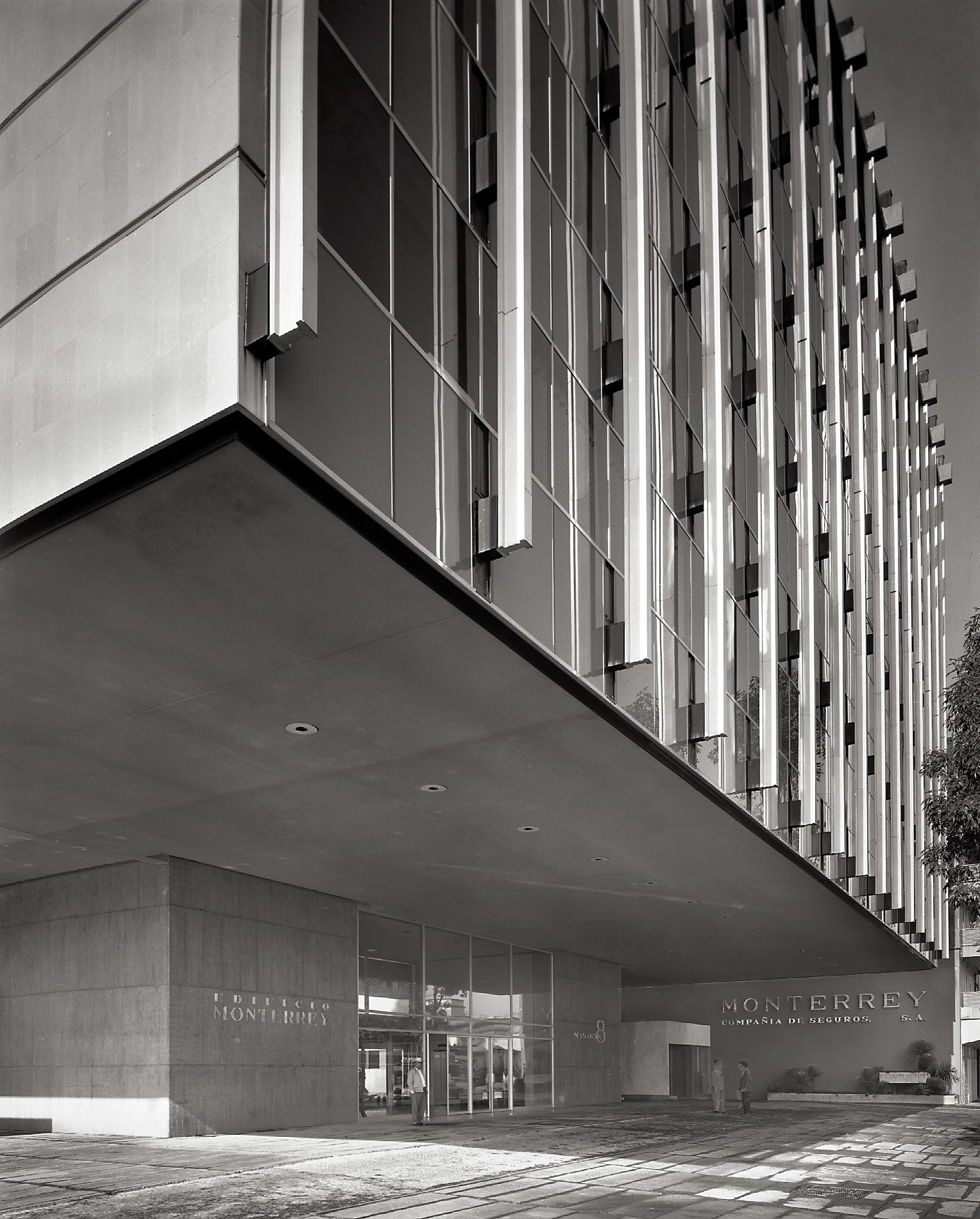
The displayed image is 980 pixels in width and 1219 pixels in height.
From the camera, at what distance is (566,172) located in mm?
15273

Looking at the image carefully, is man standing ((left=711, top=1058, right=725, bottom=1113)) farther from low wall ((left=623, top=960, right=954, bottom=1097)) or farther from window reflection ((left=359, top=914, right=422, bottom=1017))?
low wall ((left=623, top=960, right=954, bottom=1097))

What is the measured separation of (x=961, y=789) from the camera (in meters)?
19.8

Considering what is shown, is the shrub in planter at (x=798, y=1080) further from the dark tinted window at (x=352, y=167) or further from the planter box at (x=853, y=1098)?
the dark tinted window at (x=352, y=167)

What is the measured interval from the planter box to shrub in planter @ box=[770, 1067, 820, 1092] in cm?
19

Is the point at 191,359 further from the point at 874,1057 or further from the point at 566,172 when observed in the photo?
the point at 874,1057

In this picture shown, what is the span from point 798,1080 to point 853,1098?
3146mm

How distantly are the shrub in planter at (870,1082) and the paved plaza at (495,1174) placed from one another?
2213cm

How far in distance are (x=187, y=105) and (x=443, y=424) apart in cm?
360

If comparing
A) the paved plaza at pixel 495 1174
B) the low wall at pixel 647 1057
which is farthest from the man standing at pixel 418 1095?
the low wall at pixel 647 1057

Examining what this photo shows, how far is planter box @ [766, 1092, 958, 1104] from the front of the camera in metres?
42.4

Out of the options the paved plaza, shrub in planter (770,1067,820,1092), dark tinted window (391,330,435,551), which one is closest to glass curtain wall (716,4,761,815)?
the paved plaza

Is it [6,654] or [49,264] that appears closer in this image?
[49,264]

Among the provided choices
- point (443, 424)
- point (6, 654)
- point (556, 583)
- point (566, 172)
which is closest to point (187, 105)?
point (443, 424)

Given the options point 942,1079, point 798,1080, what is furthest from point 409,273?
point 798,1080
